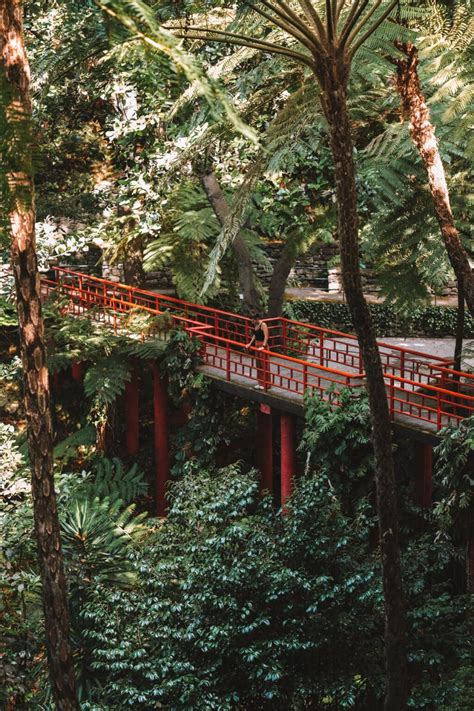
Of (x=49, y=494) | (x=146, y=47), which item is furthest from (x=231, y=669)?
(x=146, y=47)

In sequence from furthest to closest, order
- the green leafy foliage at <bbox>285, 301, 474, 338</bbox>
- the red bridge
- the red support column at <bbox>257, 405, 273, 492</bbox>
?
the green leafy foliage at <bbox>285, 301, 474, 338</bbox>
the red support column at <bbox>257, 405, 273, 492</bbox>
the red bridge

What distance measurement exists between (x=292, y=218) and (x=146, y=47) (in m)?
11.4

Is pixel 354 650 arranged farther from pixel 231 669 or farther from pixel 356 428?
pixel 356 428

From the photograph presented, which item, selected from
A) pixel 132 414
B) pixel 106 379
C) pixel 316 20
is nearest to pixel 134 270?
pixel 132 414

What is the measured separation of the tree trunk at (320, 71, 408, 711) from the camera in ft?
19.8

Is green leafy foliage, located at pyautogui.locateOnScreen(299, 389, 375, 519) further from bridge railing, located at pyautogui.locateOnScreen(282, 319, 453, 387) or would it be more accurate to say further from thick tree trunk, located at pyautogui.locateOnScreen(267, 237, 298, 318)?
thick tree trunk, located at pyautogui.locateOnScreen(267, 237, 298, 318)

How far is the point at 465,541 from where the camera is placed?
9.62m

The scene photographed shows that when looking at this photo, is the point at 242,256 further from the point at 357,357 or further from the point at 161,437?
the point at 161,437

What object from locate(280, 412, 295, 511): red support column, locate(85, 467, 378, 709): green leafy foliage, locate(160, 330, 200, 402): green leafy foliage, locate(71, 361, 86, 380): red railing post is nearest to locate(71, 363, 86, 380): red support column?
locate(71, 361, 86, 380): red railing post

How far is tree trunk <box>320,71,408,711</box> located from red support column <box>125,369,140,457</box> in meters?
8.86

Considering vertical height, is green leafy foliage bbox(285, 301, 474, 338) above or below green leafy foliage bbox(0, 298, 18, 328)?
below

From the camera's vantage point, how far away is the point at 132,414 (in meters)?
15.5

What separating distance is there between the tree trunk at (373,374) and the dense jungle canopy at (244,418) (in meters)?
0.02

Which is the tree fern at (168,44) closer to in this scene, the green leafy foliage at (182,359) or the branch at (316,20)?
the branch at (316,20)
